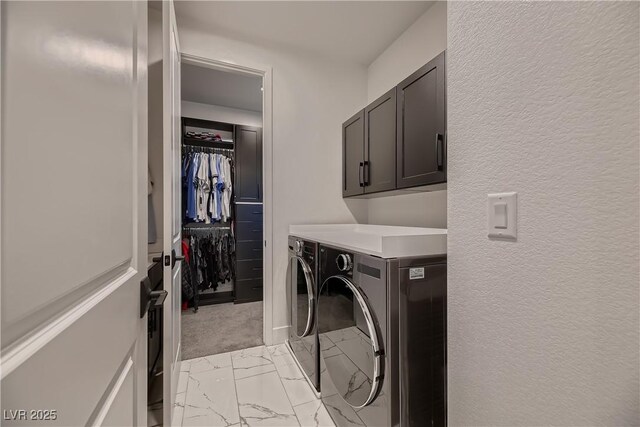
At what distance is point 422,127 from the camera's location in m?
1.57

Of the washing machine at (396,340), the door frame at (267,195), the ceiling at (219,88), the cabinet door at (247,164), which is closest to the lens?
the washing machine at (396,340)

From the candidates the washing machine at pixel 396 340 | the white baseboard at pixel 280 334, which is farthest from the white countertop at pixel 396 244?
the white baseboard at pixel 280 334

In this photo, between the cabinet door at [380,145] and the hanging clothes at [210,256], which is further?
the hanging clothes at [210,256]

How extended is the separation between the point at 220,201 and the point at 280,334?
1.77 meters

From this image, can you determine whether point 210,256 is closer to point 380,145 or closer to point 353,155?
point 353,155

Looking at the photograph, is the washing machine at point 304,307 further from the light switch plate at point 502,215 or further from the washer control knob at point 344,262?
the light switch plate at point 502,215

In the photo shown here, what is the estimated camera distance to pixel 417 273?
1.04 m

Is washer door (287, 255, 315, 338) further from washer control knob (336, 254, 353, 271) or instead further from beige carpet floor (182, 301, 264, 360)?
beige carpet floor (182, 301, 264, 360)

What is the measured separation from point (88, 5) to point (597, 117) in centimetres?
89

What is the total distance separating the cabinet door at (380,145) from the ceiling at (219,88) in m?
1.43

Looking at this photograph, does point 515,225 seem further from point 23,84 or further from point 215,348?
point 215,348

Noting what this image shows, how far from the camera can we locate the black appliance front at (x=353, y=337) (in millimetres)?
1025

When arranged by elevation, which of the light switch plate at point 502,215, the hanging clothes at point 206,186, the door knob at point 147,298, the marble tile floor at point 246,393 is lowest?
the marble tile floor at point 246,393

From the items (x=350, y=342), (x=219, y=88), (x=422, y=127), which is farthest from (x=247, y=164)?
(x=350, y=342)
